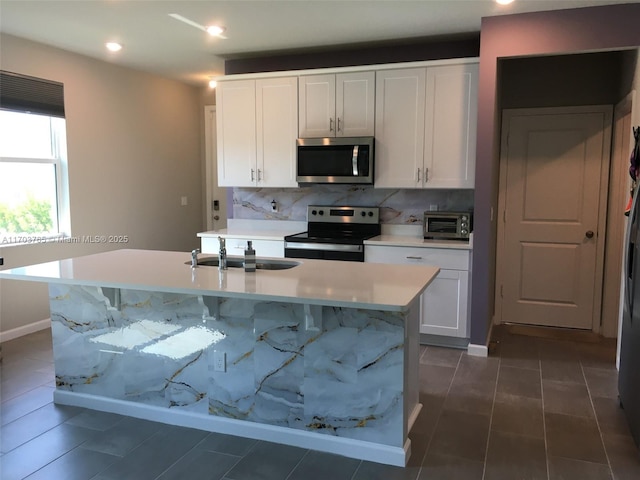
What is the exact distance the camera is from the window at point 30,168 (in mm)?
4176

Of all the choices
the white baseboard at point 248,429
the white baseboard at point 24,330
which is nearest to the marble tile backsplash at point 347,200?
the white baseboard at point 24,330

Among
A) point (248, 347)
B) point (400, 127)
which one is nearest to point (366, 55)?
point (400, 127)

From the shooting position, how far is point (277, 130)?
474 cm

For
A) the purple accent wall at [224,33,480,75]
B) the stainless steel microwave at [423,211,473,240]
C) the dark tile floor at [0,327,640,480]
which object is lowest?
the dark tile floor at [0,327,640,480]

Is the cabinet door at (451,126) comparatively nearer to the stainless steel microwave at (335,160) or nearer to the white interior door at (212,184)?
the stainless steel microwave at (335,160)

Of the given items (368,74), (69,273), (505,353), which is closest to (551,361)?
(505,353)

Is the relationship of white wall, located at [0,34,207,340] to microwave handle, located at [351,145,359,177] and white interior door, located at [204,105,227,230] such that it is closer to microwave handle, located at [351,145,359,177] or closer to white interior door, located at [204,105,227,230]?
white interior door, located at [204,105,227,230]

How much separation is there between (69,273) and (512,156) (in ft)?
12.4

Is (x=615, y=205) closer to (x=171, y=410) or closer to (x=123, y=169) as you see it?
(x=171, y=410)

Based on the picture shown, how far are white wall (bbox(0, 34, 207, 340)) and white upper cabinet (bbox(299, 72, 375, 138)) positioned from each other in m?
1.95

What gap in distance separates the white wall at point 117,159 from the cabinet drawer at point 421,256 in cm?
268

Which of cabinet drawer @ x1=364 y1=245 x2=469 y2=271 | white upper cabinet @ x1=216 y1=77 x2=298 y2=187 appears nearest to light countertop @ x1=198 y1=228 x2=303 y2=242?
white upper cabinet @ x1=216 y1=77 x2=298 y2=187

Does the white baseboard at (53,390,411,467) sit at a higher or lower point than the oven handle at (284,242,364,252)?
lower

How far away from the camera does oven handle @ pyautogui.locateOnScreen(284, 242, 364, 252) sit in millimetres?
4281
